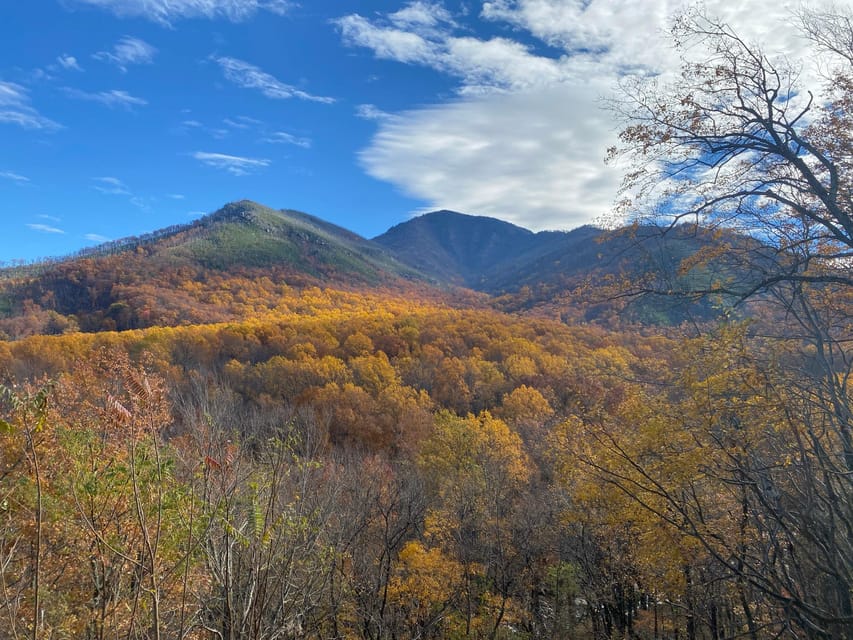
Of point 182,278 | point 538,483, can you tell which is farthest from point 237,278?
point 538,483

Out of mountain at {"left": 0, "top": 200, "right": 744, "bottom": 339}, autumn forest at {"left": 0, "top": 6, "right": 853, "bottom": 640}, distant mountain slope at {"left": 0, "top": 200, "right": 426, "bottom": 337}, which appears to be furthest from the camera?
distant mountain slope at {"left": 0, "top": 200, "right": 426, "bottom": 337}

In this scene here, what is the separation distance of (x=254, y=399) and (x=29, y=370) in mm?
18327

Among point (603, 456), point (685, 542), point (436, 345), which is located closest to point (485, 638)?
point (603, 456)

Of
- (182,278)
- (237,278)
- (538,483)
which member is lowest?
(538,483)

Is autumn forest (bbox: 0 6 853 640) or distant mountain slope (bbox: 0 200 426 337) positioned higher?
distant mountain slope (bbox: 0 200 426 337)

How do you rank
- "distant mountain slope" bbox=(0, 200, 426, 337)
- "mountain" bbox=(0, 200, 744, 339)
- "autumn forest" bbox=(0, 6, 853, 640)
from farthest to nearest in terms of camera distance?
1. "distant mountain slope" bbox=(0, 200, 426, 337)
2. "mountain" bbox=(0, 200, 744, 339)
3. "autumn forest" bbox=(0, 6, 853, 640)

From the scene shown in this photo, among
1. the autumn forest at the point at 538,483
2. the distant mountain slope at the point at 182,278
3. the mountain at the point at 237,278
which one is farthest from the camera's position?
the distant mountain slope at the point at 182,278

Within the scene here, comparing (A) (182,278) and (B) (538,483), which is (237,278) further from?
(B) (538,483)

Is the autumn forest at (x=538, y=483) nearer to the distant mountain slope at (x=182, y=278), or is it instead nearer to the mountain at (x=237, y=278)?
the mountain at (x=237, y=278)

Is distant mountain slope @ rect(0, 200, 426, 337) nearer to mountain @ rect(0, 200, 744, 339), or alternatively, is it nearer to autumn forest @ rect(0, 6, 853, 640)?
mountain @ rect(0, 200, 744, 339)

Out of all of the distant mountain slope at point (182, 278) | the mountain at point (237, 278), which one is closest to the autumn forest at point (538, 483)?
the mountain at point (237, 278)

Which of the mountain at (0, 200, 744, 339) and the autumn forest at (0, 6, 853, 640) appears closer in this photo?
the autumn forest at (0, 6, 853, 640)

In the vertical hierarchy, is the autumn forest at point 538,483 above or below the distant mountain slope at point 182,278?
below

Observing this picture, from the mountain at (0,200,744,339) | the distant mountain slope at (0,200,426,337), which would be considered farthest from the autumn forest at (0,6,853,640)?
the distant mountain slope at (0,200,426,337)
